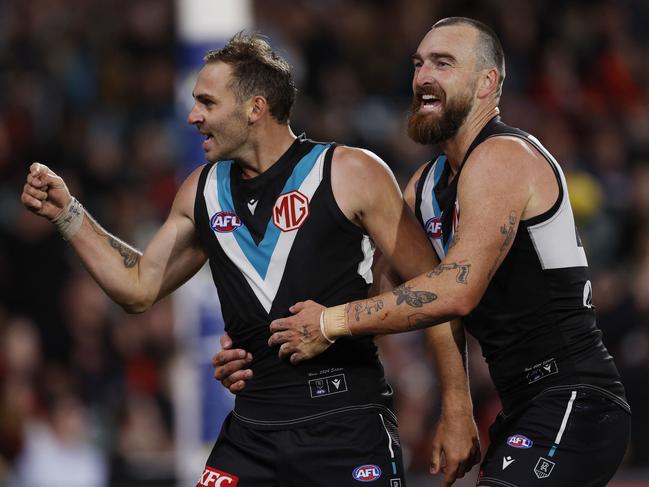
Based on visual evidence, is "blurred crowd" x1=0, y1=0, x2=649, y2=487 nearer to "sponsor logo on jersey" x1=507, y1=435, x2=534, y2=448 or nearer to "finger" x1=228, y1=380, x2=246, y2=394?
"finger" x1=228, y1=380, x2=246, y2=394

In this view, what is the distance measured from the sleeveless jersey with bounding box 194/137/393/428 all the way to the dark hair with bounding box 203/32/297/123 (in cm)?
26

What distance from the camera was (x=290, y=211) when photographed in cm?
514

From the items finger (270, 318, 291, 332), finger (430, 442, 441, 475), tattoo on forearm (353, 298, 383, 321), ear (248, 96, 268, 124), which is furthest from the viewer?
ear (248, 96, 268, 124)

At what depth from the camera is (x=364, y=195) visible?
5.06 meters

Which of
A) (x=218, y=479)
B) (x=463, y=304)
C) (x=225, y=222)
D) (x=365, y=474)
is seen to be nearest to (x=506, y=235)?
(x=463, y=304)

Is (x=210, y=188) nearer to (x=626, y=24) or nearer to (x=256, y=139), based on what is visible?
(x=256, y=139)

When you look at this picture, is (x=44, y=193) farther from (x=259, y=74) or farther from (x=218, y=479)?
(x=218, y=479)

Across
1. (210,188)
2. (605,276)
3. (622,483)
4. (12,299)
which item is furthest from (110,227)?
(210,188)

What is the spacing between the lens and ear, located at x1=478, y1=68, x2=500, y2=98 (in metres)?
5.15

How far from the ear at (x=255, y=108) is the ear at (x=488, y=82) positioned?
2.97ft

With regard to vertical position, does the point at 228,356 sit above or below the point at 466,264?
below

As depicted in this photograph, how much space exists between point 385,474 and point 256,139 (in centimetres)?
147

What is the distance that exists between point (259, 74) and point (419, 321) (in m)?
1.31

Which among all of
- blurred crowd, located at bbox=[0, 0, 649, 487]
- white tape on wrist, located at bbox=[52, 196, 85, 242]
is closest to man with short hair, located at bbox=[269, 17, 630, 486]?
white tape on wrist, located at bbox=[52, 196, 85, 242]
